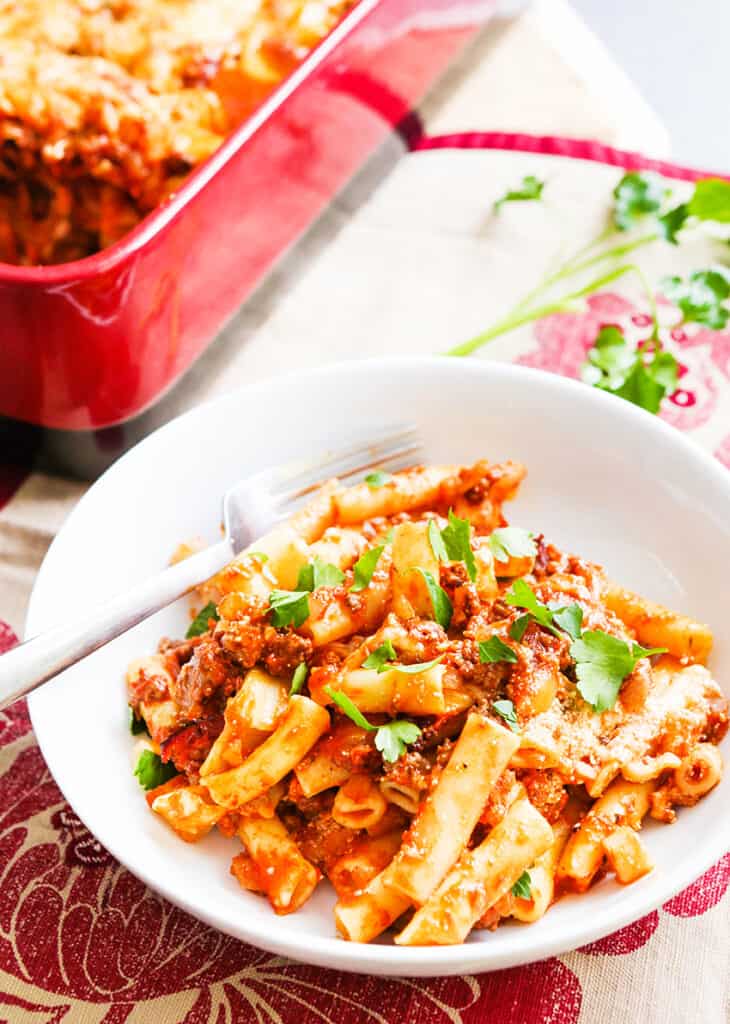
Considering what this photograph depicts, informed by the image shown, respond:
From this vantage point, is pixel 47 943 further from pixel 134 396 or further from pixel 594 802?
pixel 134 396

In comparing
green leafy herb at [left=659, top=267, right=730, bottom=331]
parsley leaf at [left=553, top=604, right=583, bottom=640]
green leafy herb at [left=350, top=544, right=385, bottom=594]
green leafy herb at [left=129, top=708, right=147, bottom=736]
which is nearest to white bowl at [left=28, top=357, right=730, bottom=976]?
green leafy herb at [left=129, top=708, right=147, bottom=736]

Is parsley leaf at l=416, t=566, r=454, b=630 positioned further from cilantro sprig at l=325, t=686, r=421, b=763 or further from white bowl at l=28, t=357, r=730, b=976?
white bowl at l=28, t=357, r=730, b=976

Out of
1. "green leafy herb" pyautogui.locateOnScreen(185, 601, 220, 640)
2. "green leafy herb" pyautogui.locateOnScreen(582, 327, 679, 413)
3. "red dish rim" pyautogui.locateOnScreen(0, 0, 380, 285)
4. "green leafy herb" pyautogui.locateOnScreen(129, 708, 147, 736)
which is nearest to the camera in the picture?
"green leafy herb" pyautogui.locateOnScreen(129, 708, 147, 736)

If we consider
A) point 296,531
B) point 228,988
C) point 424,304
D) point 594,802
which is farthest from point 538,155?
point 228,988

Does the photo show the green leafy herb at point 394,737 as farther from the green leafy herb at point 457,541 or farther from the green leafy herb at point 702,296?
the green leafy herb at point 702,296

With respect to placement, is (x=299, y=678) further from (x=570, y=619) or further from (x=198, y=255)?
(x=198, y=255)

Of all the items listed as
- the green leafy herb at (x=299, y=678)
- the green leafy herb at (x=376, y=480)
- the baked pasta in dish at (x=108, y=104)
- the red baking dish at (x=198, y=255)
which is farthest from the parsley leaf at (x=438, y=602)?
the baked pasta in dish at (x=108, y=104)

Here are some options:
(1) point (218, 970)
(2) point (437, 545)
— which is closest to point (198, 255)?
(2) point (437, 545)
